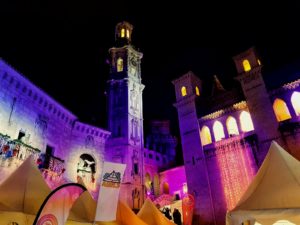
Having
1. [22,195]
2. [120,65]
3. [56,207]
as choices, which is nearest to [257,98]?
[120,65]

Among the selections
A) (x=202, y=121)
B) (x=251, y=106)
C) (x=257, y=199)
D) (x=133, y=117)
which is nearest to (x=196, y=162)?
(x=202, y=121)

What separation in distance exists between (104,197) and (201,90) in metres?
22.9

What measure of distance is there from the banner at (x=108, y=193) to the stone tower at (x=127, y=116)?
1835cm

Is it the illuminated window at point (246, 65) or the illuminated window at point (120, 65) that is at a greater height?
the illuminated window at point (120, 65)

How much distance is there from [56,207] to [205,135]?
811 inches

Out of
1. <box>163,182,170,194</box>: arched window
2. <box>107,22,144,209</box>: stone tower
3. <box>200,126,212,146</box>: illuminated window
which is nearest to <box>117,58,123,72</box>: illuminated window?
<box>107,22,144,209</box>: stone tower

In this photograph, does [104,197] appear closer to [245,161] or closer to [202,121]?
[245,161]

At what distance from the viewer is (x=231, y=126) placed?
74.8ft

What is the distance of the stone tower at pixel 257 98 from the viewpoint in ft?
64.2

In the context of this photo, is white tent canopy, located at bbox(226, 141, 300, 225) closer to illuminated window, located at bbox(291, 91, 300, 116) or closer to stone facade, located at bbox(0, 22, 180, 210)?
stone facade, located at bbox(0, 22, 180, 210)

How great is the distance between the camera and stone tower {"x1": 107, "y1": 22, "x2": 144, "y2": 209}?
24516mm

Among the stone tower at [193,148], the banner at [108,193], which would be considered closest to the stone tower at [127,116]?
the stone tower at [193,148]

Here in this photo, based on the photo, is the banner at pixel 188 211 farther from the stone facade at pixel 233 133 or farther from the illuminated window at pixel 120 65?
the illuminated window at pixel 120 65

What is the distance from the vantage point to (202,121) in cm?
2438
